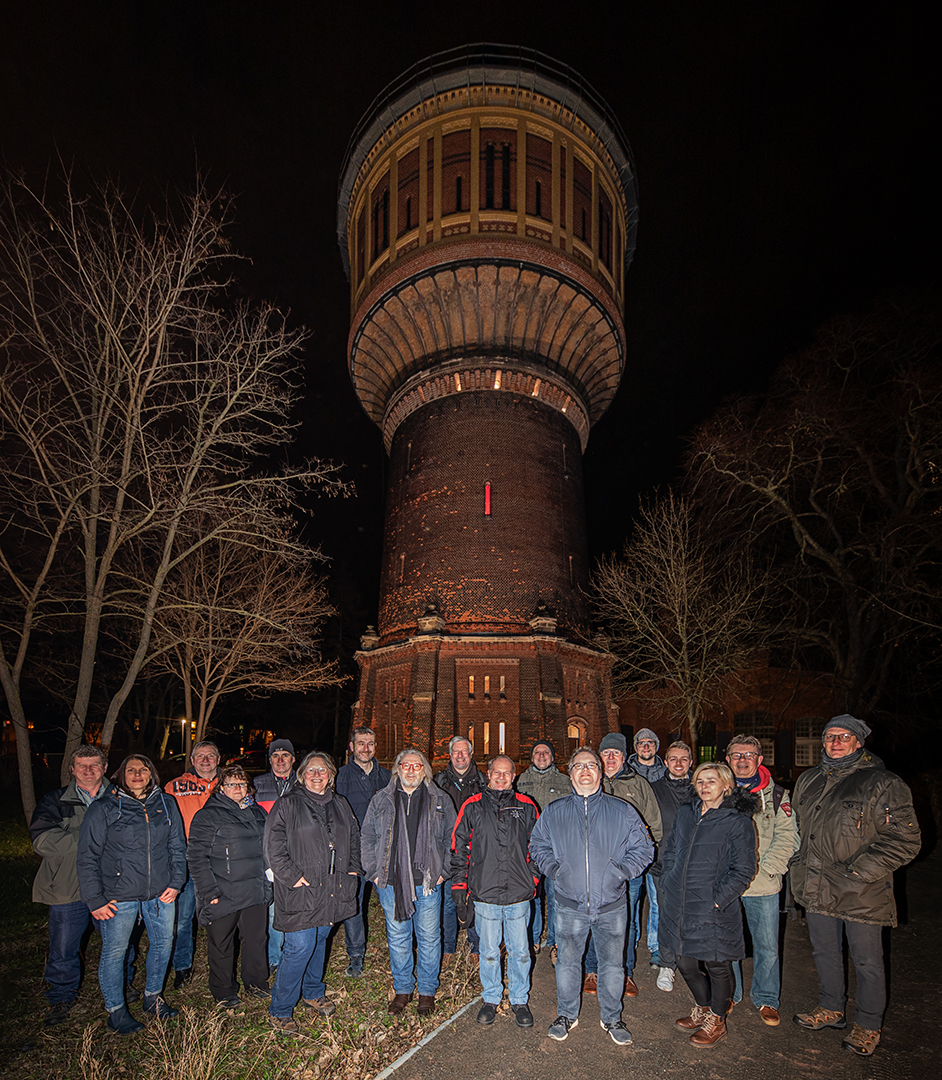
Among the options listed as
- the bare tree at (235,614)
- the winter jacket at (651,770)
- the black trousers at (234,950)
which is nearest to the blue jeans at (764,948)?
the winter jacket at (651,770)

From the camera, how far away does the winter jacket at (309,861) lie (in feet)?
15.2

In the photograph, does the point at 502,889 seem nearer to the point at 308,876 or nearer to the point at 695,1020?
the point at 308,876

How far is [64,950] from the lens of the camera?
5008 mm

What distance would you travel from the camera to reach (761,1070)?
4035 mm

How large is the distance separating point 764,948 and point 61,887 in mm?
5266

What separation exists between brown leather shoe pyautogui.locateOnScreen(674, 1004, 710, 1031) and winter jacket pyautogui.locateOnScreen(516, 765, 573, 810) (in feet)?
7.11

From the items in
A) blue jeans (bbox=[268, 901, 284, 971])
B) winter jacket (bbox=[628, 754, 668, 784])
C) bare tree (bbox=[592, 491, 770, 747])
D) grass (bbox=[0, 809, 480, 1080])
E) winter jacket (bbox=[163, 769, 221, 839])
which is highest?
bare tree (bbox=[592, 491, 770, 747])

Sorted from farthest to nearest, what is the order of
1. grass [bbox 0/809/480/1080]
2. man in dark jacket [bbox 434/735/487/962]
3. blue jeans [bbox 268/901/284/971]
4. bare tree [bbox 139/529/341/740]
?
bare tree [bbox 139/529/341/740]
man in dark jacket [bbox 434/735/487/962]
blue jeans [bbox 268/901/284/971]
grass [bbox 0/809/480/1080]

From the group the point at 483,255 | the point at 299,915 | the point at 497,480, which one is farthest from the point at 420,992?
the point at 483,255

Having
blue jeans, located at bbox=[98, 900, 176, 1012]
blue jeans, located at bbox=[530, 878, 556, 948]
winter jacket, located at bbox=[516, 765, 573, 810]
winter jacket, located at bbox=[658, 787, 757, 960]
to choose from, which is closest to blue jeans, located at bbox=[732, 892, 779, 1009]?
winter jacket, located at bbox=[658, 787, 757, 960]

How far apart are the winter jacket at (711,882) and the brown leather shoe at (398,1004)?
76.4 inches

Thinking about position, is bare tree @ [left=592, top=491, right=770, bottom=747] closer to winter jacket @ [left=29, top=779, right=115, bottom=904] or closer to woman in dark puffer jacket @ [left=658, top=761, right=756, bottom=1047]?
woman in dark puffer jacket @ [left=658, top=761, right=756, bottom=1047]

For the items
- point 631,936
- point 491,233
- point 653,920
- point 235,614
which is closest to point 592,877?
point 631,936

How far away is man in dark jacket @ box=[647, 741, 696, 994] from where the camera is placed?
5266 millimetres
